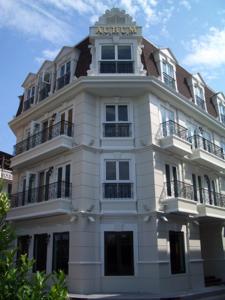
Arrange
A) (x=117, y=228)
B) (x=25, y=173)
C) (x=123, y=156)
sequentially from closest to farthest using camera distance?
(x=117, y=228) → (x=123, y=156) → (x=25, y=173)

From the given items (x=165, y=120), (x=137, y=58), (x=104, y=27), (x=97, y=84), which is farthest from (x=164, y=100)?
(x=104, y=27)

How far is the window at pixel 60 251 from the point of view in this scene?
564 inches

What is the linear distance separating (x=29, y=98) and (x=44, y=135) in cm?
344

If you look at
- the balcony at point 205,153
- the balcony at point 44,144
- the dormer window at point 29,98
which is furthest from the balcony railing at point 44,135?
the balcony at point 205,153

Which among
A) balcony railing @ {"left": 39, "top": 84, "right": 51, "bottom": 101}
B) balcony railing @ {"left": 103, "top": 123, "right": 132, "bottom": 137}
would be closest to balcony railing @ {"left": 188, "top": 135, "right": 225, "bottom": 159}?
balcony railing @ {"left": 103, "top": 123, "right": 132, "bottom": 137}

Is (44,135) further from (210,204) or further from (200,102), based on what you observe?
(210,204)

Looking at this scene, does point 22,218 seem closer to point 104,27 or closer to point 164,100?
point 164,100

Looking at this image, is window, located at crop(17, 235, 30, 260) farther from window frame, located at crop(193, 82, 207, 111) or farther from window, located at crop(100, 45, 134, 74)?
window frame, located at crop(193, 82, 207, 111)

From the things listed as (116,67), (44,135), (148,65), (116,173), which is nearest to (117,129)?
(116,173)

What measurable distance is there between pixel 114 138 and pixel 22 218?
20.0 ft

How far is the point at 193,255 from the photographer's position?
15.9 metres

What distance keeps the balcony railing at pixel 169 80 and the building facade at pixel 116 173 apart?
55 mm

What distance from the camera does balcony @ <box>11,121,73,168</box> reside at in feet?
49.6

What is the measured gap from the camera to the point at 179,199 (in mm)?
14203
